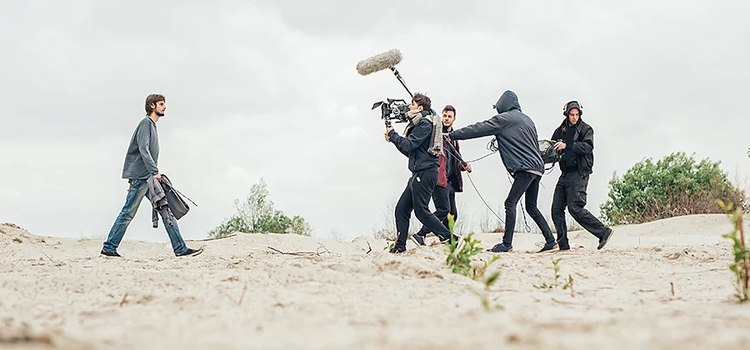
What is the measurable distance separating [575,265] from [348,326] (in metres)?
4.06

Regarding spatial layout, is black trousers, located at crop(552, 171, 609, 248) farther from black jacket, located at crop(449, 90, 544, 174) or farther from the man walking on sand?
the man walking on sand

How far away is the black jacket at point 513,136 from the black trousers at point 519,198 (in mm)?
117

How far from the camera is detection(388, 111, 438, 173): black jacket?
711cm

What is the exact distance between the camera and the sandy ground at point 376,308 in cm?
237

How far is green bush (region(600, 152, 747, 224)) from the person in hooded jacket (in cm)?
809

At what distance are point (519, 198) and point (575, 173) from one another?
0.93 meters

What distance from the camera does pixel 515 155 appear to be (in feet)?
26.1

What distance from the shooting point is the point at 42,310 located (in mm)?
3744

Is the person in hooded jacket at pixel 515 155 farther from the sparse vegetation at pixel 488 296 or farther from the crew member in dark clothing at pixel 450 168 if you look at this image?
the sparse vegetation at pixel 488 296

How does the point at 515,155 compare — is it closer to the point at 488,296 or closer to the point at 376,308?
the point at 488,296

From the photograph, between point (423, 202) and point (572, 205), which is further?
point (572, 205)

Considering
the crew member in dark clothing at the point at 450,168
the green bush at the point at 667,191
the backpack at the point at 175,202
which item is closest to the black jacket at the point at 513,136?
the crew member in dark clothing at the point at 450,168

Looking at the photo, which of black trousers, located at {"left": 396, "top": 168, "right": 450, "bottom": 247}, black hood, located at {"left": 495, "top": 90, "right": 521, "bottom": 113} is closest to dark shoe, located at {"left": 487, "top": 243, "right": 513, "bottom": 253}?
black trousers, located at {"left": 396, "top": 168, "right": 450, "bottom": 247}

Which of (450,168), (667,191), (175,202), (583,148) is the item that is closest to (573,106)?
(583,148)
